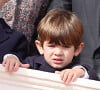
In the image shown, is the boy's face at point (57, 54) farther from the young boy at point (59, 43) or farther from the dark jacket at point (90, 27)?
the dark jacket at point (90, 27)

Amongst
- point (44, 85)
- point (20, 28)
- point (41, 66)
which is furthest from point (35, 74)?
point (20, 28)

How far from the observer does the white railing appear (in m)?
0.96

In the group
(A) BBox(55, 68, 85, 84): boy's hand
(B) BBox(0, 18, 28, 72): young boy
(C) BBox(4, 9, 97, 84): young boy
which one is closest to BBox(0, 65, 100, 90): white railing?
(A) BBox(55, 68, 85, 84): boy's hand

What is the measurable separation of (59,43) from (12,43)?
240 mm

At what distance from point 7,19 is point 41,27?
294mm

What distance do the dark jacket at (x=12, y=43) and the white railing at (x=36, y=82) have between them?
1.05ft

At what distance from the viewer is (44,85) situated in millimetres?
973

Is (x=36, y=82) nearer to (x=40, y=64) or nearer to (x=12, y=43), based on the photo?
(x=40, y=64)

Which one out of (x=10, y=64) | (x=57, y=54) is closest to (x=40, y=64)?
(x=57, y=54)

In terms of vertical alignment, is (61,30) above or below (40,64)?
above

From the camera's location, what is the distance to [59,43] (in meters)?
1.17

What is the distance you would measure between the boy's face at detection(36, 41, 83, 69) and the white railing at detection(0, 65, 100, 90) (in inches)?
7.6

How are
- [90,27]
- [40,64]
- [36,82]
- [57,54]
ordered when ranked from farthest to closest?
[90,27] → [40,64] → [57,54] → [36,82]

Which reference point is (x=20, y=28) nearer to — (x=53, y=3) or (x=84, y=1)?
(x=53, y=3)
